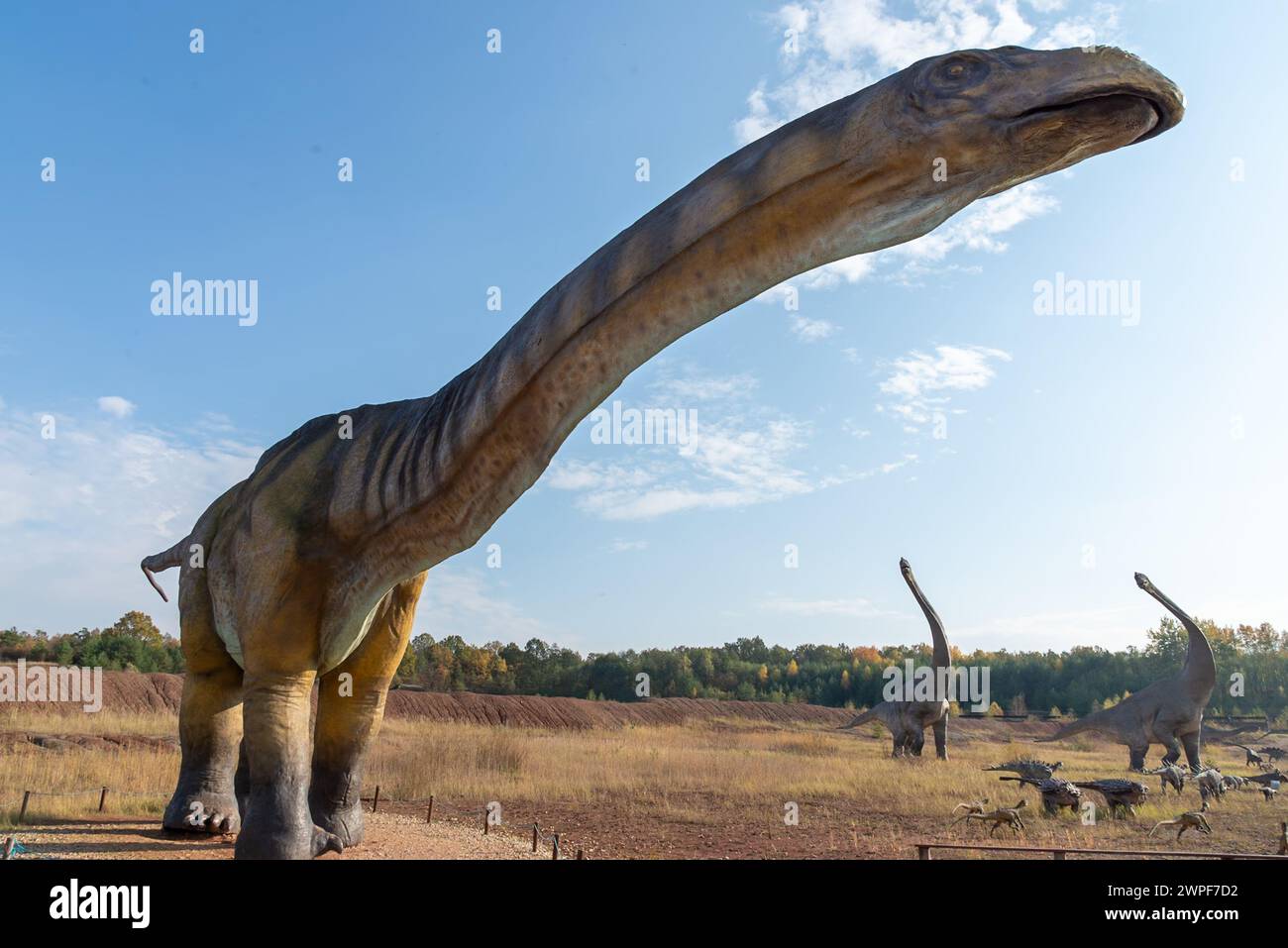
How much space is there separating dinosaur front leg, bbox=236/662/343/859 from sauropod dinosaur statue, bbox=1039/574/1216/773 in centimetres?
1763

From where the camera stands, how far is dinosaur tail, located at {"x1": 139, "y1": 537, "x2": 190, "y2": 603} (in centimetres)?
763

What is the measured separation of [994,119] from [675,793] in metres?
11.5

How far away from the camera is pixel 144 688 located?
90.7 feet

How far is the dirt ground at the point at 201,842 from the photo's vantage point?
576cm

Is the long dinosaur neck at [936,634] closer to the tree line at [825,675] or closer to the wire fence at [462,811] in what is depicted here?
the wire fence at [462,811]

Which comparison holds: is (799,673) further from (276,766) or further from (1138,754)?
(276,766)

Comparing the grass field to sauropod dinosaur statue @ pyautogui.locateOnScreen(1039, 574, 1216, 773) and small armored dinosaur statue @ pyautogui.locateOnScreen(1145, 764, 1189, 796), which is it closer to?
small armored dinosaur statue @ pyautogui.locateOnScreen(1145, 764, 1189, 796)

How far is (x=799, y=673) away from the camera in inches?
2020

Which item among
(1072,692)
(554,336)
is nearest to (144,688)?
(554,336)

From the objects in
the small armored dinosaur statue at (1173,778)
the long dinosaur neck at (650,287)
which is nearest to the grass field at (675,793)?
the small armored dinosaur statue at (1173,778)
